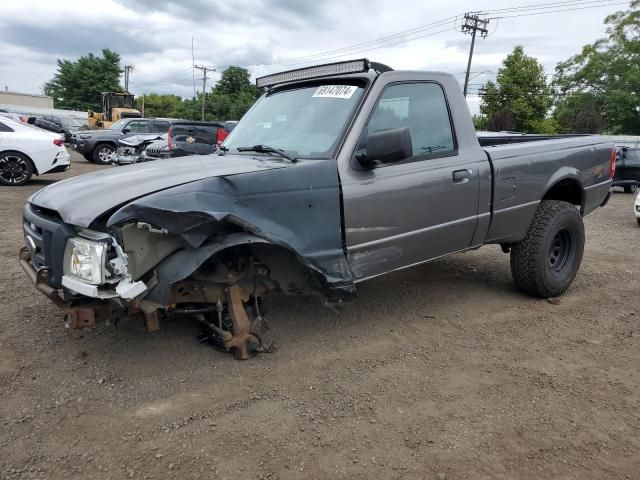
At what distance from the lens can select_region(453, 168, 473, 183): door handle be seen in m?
3.74

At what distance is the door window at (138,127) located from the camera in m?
19.0

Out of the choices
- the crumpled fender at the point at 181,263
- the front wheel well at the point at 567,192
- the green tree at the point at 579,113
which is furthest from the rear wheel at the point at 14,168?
the green tree at the point at 579,113

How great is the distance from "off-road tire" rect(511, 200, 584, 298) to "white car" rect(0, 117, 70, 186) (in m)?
10.3

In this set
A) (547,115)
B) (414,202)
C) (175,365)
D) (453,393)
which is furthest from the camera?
(547,115)

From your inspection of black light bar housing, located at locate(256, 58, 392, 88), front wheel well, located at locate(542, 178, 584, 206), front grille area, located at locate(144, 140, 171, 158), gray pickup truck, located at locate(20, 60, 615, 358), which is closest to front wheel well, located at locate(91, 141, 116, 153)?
front grille area, located at locate(144, 140, 171, 158)

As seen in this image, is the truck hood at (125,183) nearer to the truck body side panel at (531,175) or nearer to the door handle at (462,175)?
the door handle at (462,175)

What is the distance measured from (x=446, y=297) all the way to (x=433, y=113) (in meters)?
1.79

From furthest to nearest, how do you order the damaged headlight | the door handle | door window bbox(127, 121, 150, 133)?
1. door window bbox(127, 121, 150, 133)
2. the door handle
3. the damaged headlight

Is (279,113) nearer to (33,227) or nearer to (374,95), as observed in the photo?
(374,95)

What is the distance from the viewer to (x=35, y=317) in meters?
3.91

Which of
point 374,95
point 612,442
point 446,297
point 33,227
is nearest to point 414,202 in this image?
point 374,95

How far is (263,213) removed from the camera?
2801 millimetres

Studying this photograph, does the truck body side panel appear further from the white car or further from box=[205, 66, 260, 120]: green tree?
box=[205, 66, 260, 120]: green tree

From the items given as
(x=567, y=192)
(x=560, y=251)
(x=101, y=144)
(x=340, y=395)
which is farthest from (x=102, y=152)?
(x=340, y=395)
